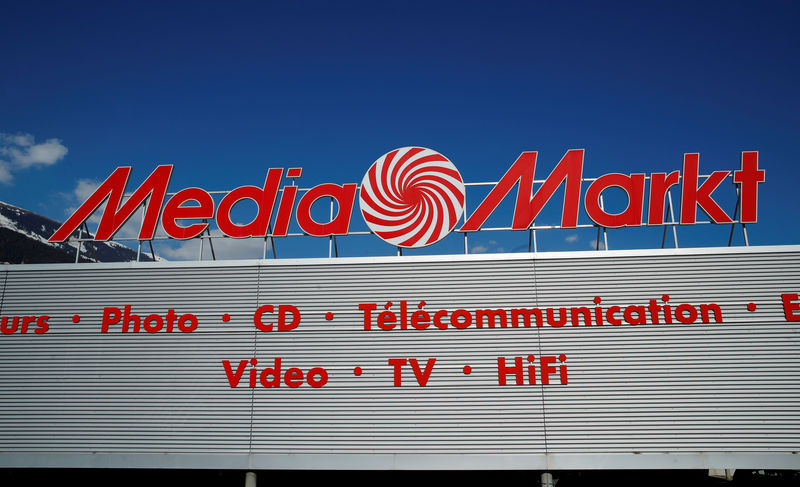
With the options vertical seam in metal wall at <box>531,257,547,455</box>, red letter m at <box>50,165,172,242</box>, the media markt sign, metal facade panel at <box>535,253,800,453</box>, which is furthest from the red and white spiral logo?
red letter m at <box>50,165,172,242</box>

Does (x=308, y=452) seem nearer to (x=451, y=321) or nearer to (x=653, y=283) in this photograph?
(x=451, y=321)

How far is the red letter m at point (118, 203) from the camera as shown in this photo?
15477 mm

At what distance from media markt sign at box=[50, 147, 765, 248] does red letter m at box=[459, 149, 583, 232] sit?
3 cm

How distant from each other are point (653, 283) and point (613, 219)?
2.20 meters

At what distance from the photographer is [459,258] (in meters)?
13.8

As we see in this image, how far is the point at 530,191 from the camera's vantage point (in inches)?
590

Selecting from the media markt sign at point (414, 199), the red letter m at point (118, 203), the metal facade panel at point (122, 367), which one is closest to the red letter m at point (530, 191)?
the media markt sign at point (414, 199)

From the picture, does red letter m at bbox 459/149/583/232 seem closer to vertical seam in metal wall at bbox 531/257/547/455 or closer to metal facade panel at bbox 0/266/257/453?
vertical seam in metal wall at bbox 531/257/547/455

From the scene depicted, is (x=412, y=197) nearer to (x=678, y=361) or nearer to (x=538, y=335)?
(x=538, y=335)

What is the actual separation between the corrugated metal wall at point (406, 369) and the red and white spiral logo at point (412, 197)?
1434 mm

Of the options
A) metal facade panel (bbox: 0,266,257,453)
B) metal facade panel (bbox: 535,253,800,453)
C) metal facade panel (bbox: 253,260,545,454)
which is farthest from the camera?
metal facade panel (bbox: 0,266,257,453)

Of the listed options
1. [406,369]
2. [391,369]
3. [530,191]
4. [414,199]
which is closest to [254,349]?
[391,369]

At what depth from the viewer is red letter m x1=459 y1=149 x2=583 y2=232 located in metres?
14.7

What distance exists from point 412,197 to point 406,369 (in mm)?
5052
